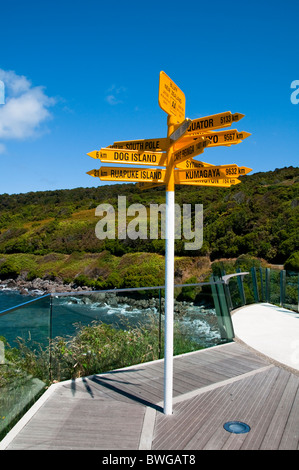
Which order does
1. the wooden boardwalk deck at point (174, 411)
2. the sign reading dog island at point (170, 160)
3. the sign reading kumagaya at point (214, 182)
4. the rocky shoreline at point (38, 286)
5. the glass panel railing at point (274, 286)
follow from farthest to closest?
1. the rocky shoreline at point (38, 286)
2. the glass panel railing at point (274, 286)
3. the sign reading kumagaya at point (214, 182)
4. the sign reading dog island at point (170, 160)
5. the wooden boardwalk deck at point (174, 411)

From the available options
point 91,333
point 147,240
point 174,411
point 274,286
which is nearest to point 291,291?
point 274,286

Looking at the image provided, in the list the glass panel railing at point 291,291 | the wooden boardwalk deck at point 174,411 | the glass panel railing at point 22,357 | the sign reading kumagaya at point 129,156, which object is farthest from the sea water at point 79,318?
the glass panel railing at point 291,291

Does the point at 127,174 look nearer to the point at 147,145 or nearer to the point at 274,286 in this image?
the point at 147,145

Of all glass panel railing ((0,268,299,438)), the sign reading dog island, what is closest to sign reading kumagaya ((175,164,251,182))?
the sign reading dog island

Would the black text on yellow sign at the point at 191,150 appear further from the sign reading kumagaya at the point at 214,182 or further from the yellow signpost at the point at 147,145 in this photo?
the sign reading kumagaya at the point at 214,182

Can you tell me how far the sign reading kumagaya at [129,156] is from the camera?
10.9ft

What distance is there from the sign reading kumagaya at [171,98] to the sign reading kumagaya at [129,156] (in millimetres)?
413

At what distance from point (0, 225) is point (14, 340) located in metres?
58.8

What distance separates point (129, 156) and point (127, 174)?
0.17 metres

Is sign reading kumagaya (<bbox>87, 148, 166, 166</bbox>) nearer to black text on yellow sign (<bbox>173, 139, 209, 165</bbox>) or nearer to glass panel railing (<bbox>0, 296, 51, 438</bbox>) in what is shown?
black text on yellow sign (<bbox>173, 139, 209, 165</bbox>)

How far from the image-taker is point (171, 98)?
3.32m

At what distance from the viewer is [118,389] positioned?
388 cm

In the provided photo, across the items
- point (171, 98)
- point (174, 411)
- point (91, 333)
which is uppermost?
point (171, 98)

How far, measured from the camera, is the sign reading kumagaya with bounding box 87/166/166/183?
340 centimetres
